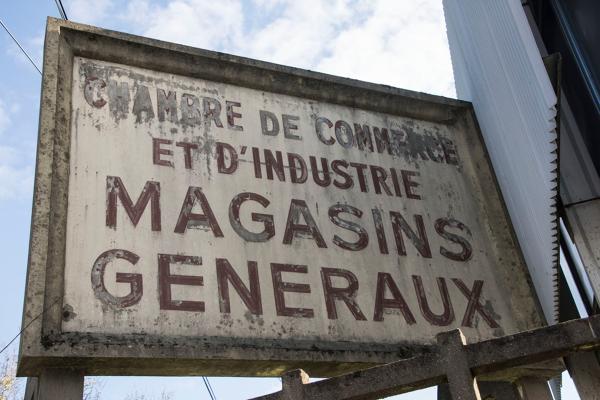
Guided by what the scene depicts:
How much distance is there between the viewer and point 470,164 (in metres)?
8.44

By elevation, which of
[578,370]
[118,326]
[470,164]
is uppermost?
[470,164]

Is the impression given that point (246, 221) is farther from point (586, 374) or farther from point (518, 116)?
point (586, 374)

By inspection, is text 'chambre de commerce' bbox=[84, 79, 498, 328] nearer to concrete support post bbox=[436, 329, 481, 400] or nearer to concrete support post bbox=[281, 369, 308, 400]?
concrete support post bbox=[281, 369, 308, 400]

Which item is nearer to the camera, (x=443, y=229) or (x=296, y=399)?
(x=296, y=399)

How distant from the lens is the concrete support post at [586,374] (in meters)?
6.83

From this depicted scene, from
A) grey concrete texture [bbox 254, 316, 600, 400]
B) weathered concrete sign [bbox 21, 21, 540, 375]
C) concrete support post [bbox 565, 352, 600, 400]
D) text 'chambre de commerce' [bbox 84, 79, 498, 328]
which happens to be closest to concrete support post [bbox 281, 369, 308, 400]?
grey concrete texture [bbox 254, 316, 600, 400]

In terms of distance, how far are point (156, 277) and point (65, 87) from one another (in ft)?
6.61

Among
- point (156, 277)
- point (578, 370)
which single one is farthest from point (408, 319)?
point (156, 277)

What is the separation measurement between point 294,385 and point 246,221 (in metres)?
3.34

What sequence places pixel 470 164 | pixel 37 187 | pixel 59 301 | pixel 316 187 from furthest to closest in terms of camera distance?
1. pixel 470 164
2. pixel 316 187
3. pixel 37 187
4. pixel 59 301

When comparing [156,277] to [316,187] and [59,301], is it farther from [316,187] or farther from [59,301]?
[316,187]

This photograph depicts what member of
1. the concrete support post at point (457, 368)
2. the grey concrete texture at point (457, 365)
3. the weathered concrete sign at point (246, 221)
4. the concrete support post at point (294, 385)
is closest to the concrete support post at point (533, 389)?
the weathered concrete sign at point (246, 221)

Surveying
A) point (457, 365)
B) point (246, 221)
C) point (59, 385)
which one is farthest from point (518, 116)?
point (59, 385)

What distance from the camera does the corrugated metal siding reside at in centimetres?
617
